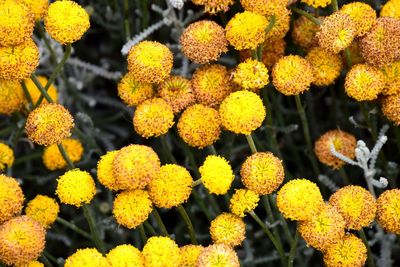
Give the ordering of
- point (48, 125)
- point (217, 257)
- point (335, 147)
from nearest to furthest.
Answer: point (217, 257), point (48, 125), point (335, 147)

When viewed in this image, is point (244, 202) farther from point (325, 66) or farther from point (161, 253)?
point (325, 66)

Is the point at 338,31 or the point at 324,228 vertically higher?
the point at 338,31

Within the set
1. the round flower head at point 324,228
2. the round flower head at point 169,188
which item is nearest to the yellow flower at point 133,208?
the round flower head at point 169,188

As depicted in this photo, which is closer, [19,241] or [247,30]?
[19,241]

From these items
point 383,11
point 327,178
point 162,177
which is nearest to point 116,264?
point 162,177

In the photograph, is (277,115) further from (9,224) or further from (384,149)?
(9,224)

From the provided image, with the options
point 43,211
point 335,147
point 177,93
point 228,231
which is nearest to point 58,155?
point 43,211
